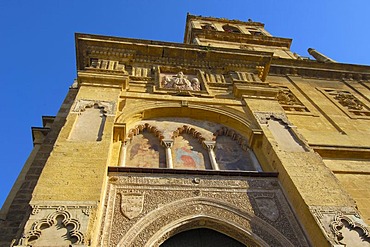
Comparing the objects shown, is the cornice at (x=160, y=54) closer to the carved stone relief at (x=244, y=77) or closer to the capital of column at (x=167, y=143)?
the carved stone relief at (x=244, y=77)

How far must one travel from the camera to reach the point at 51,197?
159 inches

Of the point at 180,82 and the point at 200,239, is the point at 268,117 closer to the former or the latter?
the point at 180,82

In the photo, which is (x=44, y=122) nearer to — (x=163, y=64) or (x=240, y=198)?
(x=163, y=64)

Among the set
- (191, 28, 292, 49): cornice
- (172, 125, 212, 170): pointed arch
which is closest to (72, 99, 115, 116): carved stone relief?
(172, 125, 212, 170): pointed arch

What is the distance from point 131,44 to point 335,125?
17.6 feet

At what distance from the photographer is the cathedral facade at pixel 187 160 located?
4188mm

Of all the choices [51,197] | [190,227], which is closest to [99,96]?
[51,197]

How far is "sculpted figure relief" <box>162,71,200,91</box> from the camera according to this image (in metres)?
7.81

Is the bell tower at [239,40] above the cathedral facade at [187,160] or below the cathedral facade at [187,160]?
above

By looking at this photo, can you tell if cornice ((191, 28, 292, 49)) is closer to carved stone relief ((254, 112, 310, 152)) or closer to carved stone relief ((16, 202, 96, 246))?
carved stone relief ((254, 112, 310, 152))

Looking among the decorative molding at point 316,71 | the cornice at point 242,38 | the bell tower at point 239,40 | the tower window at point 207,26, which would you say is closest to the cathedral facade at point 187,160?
the decorative molding at point 316,71

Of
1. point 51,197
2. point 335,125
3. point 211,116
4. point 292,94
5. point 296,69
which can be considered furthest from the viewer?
A: point 296,69

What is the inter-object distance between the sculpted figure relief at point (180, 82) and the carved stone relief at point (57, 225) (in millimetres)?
4328

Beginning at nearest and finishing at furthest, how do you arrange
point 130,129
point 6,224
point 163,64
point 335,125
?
point 6,224
point 130,129
point 335,125
point 163,64
